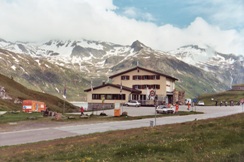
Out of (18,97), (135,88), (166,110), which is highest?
(135,88)

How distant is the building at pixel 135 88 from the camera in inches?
3920

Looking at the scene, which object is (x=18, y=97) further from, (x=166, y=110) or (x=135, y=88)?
(x=166, y=110)

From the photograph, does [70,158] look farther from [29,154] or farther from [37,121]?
[37,121]

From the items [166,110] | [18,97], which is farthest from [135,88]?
[166,110]

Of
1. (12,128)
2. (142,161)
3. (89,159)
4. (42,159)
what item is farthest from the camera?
(12,128)

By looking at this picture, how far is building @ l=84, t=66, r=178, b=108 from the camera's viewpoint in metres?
99.6

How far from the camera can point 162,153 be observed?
54.7ft

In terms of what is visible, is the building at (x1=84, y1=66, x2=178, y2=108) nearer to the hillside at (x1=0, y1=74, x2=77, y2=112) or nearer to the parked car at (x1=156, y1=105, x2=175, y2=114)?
the hillside at (x1=0, y1=74, x2=77, y2=112)

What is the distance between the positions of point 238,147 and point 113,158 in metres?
6.74

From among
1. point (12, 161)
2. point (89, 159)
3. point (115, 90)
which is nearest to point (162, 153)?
point (89, 159)

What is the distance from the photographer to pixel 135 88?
10738 centimetres

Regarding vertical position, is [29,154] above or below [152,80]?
below

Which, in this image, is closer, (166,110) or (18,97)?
(166,110)

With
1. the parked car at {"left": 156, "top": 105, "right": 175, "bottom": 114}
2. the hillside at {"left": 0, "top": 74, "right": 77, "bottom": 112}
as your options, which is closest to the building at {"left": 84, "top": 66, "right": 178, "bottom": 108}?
the hillside at {"left": 0, "top": 74, "right": 77, "bottom": 112}
